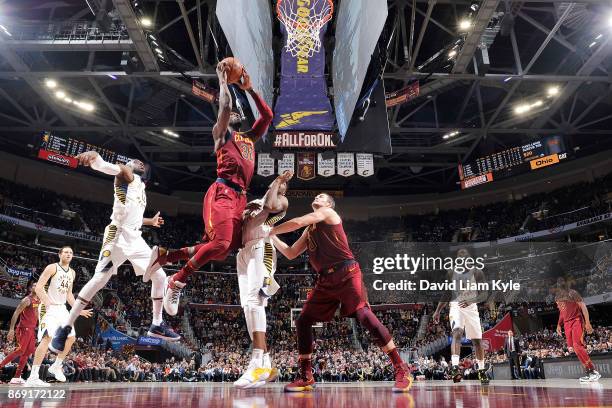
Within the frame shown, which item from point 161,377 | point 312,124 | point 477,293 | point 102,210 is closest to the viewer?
point 477,293

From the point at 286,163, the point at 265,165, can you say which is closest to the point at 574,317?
the point at 286,163

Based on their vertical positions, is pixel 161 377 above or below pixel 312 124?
below

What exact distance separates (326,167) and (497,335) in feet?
40.5

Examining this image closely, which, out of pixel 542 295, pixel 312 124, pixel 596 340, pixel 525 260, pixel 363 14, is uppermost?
pixel 363 14

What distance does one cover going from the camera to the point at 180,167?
99.8 ft

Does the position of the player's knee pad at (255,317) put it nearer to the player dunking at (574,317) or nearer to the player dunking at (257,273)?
the player dunking at (257,273)

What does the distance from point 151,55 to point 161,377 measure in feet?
39.5

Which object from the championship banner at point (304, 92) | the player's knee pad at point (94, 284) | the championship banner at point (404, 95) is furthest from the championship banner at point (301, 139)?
the player's knee pad at point (94, 284)

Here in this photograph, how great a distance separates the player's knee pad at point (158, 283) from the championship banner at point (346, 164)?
41.2ft

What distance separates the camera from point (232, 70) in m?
4.39

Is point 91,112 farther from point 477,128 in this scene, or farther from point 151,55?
point 477,128

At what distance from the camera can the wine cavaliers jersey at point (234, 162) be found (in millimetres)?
4633

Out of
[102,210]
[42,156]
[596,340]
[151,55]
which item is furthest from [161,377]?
[596,340]

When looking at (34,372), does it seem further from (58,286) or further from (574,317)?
(574,317)
